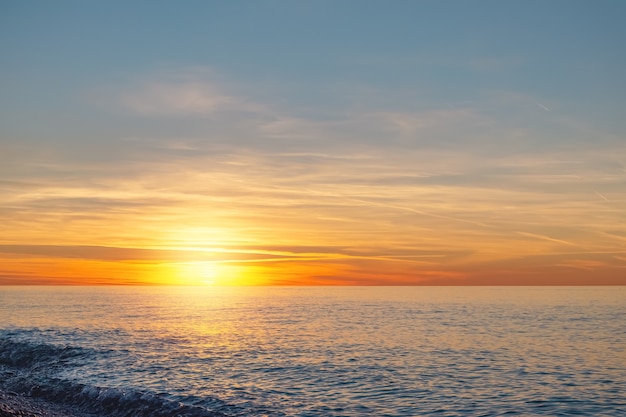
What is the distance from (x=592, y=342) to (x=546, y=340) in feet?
15.7

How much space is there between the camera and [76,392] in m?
36.2

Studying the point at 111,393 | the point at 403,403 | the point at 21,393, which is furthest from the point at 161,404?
the point at 403,403

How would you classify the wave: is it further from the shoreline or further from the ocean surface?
the shoreline

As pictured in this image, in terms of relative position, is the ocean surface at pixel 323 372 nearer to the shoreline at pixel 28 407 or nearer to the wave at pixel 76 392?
the wave at pixel 76 392

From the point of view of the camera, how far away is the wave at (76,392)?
3170cm

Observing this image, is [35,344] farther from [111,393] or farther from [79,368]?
[111,393]

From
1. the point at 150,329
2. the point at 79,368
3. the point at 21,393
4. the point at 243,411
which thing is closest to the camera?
the point at 243,411

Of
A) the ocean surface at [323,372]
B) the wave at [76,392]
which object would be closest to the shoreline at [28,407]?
the wave at [76,392]

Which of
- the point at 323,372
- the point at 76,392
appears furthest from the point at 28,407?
the point at 323,372

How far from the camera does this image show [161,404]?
32.4 meters

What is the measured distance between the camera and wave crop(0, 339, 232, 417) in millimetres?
31703

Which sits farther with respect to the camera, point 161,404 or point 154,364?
point 154,364

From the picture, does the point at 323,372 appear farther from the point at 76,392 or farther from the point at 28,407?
the point at 28,407

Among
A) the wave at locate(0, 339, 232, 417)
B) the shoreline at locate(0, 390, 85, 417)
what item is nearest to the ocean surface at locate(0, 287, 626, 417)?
the wave at locate(0, 339, 232, 417)
